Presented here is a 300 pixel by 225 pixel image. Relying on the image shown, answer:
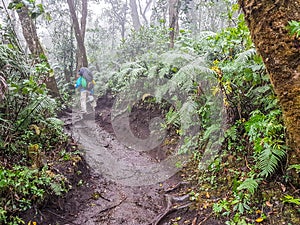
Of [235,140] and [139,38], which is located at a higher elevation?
[139,38]

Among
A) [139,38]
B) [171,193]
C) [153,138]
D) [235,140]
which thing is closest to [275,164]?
[235,140]

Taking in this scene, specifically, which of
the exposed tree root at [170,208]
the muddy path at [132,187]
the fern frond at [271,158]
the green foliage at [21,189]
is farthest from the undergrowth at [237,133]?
the green foliage at [21,189]

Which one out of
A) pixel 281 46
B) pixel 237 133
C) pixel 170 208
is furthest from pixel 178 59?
pixel 281 46

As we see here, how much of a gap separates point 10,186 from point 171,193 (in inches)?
99.9

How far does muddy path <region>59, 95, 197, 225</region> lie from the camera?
365 centimetres

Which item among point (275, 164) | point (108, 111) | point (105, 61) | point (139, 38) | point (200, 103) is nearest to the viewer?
point (275, 164)

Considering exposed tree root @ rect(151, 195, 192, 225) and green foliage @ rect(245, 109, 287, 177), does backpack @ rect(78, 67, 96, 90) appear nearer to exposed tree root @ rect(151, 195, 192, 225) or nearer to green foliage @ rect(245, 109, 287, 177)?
exposed tree root @ rect(151, 195, 192, 225)

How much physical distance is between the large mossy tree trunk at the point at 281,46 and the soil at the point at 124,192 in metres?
1.61

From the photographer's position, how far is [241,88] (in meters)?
3.98

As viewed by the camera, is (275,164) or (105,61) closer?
(275,164)

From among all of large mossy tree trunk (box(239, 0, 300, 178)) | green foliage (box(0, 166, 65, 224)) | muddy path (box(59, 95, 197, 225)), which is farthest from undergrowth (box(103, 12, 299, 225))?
green foliage (box(0, 166, 65, 224))

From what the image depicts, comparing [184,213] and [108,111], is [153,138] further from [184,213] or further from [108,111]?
[108,111]

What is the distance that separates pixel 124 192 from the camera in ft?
15.1

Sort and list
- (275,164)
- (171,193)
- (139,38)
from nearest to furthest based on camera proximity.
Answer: (275,164)
(171,193)
(139,38)
